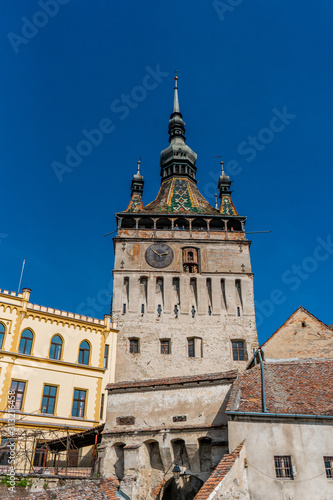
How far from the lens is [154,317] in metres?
38.1

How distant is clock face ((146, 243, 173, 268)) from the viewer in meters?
40.7

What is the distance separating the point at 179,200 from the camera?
156 ft

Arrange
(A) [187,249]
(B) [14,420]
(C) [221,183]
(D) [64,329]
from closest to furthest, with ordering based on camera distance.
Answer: (B) [14,420] < (D) [64,329] < (A) [187,249] < (C) [221,183]

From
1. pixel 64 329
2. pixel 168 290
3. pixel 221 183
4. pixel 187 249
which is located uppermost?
pixel 221 183

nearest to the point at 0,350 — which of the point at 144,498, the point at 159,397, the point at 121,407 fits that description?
the point at 121,407

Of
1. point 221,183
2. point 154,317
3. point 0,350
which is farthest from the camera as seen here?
point 221,183

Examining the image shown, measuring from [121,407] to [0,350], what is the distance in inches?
371

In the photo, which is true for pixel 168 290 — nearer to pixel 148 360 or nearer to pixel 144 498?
pixel 148 360

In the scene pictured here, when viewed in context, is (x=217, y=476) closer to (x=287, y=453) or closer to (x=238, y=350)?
(x=287, y=453)

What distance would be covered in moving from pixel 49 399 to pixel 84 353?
4013mm

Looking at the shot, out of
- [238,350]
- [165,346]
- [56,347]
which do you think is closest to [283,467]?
[56,347]

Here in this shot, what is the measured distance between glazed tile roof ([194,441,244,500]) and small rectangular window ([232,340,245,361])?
19069 mm

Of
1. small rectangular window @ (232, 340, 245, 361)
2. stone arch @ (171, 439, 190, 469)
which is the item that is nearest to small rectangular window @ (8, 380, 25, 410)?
stone arch @ (171, 439, 190, 469)

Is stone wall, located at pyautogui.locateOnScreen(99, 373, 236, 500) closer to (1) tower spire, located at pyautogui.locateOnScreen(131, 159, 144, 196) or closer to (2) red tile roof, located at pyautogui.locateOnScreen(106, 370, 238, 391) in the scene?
(2) red tile roof, located at pyautogui.locateOnScreen(106, 370, 238, 391)
